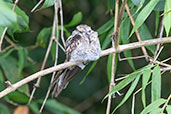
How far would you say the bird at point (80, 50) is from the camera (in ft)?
6.31

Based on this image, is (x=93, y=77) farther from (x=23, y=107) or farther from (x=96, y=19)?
(x=23, y=107)

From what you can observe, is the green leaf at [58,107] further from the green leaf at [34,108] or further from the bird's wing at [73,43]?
the bird's wing at [73,43]

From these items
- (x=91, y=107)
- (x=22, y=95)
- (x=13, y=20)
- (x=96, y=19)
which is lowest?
(x=91, y=107)

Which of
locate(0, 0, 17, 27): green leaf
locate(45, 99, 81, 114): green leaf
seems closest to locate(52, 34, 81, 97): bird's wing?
locate(45, 99, 81, 114): green leaf

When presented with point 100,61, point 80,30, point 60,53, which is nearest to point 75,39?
point 80,30

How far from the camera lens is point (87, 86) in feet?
12.6

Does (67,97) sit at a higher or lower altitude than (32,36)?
lower

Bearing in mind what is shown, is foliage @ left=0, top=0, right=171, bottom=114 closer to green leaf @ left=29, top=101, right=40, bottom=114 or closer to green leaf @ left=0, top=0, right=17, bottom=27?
green leaf @ left=29, top=101, right=40, bottom=114

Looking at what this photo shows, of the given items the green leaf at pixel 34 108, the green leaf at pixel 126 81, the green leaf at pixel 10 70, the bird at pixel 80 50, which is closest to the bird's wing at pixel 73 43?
the bird at pixel 80 50

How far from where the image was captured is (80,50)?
6.50ft

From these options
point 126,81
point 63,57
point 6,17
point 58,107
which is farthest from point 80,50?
point 63,57

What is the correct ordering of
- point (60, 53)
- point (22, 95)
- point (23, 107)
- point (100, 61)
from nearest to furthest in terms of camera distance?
1. point (22, 95)
2. point (23, 107)
3. point (60, 53)
4. point (100, 61)

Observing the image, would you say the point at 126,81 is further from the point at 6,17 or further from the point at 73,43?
Result: the point at 6,17

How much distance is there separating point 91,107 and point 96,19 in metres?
1.04
